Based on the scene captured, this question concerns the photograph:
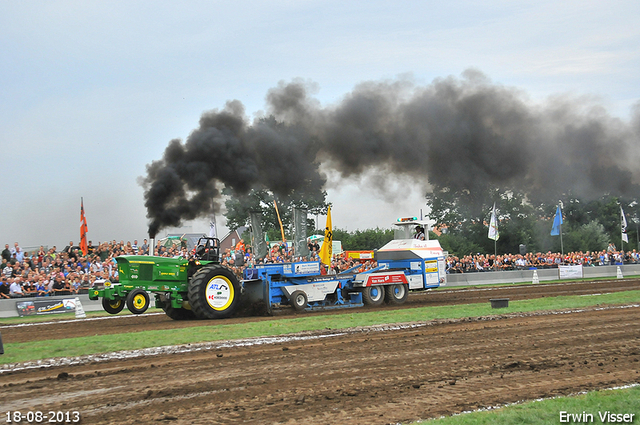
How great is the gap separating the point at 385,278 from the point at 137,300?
808cm

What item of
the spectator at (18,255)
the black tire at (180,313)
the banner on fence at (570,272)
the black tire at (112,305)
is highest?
the spectator at (18,255)

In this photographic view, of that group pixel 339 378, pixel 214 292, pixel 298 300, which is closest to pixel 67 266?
pixel 214 292

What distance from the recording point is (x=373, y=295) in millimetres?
19219

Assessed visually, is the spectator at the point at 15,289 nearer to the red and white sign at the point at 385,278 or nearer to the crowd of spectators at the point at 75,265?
the crowd of spectators at the point at 75,265

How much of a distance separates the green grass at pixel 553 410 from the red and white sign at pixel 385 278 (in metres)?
12.5

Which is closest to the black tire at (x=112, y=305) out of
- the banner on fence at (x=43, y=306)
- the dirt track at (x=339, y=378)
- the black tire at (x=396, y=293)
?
the dirt track at (x=339, y=378)

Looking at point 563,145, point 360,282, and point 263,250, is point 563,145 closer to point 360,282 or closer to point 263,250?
point 360,282

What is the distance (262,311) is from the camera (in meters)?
17.2

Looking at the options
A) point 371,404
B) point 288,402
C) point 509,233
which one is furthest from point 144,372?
point 509,233

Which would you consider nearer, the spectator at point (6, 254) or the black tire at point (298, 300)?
the black tire at point (298, 300)

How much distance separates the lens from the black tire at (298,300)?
17109 millimetres

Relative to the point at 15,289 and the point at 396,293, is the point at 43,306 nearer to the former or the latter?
the point at 15,289

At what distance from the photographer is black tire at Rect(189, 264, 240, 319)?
49.9 ft

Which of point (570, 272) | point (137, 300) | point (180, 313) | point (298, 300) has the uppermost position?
point (137, 300)
